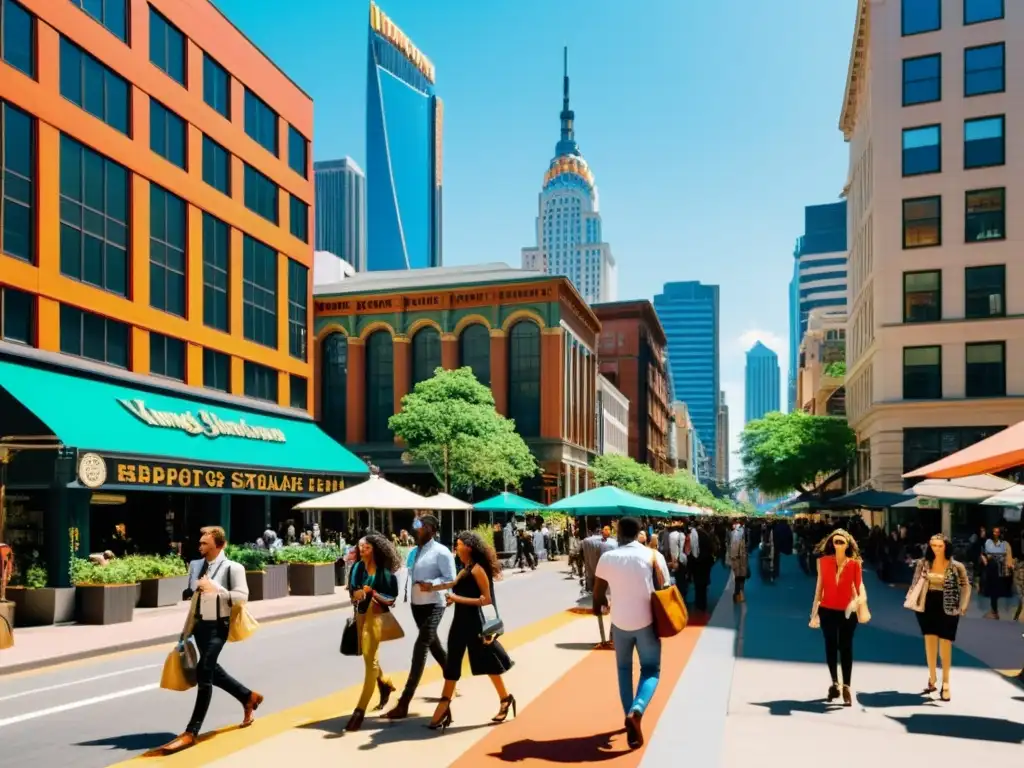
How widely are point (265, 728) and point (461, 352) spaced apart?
198 ft

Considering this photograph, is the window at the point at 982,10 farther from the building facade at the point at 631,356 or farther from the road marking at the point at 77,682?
the building facade at the point at 631,356

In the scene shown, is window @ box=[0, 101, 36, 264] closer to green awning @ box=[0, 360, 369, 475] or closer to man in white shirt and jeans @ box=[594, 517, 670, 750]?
green awning @ box=[0, 360, 369, 475]

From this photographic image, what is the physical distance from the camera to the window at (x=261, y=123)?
1499 inches

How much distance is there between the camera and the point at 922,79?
153ft

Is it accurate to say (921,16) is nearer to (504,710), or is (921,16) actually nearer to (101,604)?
(101,604)

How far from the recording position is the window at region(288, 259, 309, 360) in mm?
41812

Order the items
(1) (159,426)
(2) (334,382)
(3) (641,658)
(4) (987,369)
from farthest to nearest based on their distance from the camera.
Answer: (2) (334,382), (4) (987,369), (1) (159,426), (3) (641,658)

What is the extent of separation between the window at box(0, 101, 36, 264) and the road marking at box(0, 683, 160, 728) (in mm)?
16678

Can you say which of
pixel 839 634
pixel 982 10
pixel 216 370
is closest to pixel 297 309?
pixel 216 370

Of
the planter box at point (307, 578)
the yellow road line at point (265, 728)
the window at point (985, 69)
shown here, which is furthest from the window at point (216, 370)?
the window at point (985, 69)

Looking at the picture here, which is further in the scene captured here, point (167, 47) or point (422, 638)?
point (167, 47)

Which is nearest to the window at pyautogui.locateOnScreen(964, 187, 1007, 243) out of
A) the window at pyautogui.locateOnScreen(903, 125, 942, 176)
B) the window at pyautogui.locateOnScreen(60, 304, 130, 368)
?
the window at pyautogui.locateOnScreen(903, 125, 942, 176)

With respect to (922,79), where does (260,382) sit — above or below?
below

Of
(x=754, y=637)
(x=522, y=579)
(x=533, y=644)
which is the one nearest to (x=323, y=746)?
(x=533, y=644)
